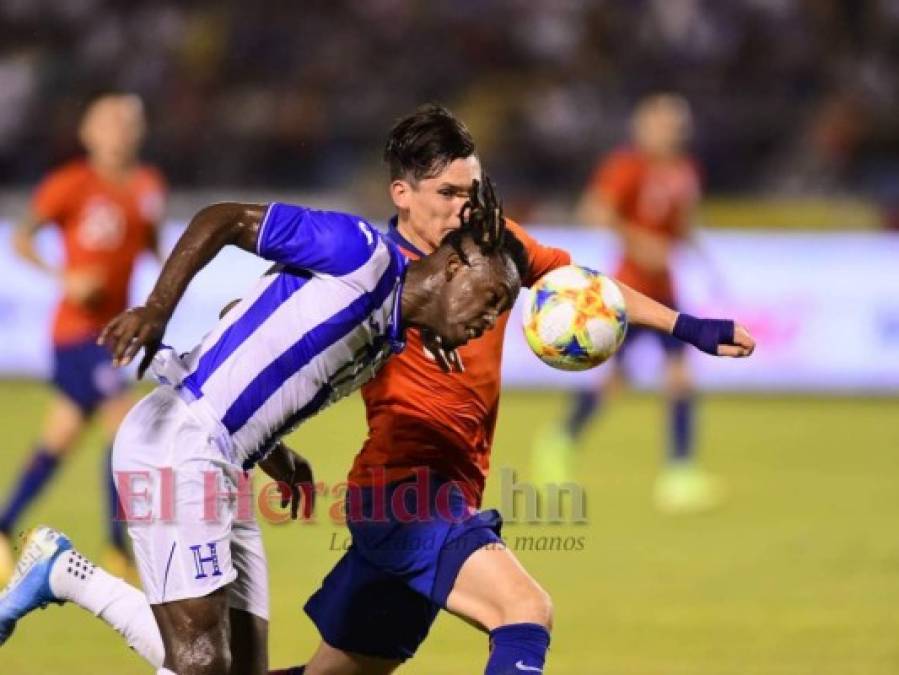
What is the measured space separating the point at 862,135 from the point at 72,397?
10.6m

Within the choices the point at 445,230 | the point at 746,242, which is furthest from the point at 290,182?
the point at 445,230

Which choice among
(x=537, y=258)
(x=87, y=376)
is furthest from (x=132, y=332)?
(x=87, y=376)

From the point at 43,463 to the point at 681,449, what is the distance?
4146mm

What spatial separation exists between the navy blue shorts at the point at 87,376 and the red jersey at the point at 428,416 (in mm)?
3547

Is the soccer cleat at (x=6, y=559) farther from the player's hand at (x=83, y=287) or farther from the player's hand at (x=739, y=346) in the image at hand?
the player's hand at (x=739, y=346)

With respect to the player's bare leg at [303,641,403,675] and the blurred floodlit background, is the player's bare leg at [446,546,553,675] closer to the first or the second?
the player's bare leg at [303,641,403,675]

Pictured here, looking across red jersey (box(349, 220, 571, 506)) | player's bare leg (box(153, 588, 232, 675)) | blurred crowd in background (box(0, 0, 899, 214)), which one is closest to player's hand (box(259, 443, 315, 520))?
red jersey (box(349, 220, 571, 506))

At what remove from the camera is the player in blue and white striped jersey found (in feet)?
14.1

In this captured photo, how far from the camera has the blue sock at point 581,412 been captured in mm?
10633

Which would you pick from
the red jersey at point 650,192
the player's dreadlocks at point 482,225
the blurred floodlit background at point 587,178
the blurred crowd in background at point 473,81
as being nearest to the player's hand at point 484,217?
the player's dreadlocks at point 482,225

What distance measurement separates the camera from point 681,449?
34.2ft

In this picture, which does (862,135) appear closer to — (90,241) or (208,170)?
(208,170)

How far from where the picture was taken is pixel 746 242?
578 inches

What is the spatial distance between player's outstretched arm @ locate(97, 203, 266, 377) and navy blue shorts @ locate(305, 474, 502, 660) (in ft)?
2.78
